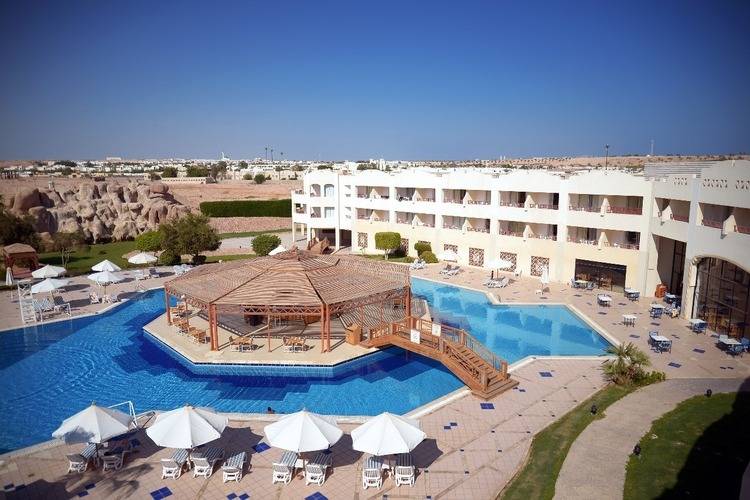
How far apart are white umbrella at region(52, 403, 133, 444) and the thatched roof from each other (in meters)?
8.56

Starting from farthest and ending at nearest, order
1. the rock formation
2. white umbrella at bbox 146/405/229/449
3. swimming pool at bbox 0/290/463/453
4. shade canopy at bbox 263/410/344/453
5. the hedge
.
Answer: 1. the hedge
2. the rock formation
3. swimming pool at bbox 0/290/463/453
4. white umbrella at bbox 146/405/229/449
5. shade canopy at bbox 263/410/344/453

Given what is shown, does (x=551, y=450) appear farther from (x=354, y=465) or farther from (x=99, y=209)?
(x=99, y=209)

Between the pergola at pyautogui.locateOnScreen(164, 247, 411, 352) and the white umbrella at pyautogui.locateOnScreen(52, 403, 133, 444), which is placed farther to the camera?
the pergola at pyautogui.locateOnScreen(164, 247, 411, 352)

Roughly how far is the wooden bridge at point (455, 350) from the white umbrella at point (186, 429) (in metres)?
9.74

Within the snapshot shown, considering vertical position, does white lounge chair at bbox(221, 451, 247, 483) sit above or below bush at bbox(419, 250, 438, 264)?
below

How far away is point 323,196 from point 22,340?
32179 millimetres

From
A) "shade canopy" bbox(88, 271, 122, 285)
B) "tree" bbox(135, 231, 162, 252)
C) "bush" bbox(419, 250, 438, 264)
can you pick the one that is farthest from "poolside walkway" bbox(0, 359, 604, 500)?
"tree" bbox(135, 231, 162, 252)

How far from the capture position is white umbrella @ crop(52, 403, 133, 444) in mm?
14078

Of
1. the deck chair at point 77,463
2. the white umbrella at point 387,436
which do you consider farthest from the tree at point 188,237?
the white umbrella at point 387,436

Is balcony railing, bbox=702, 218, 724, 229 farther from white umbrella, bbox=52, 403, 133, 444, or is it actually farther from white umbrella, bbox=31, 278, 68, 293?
white umbrella, bbox=31, 278, 68, 293

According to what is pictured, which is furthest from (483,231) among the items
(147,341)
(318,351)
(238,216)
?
(238,216)

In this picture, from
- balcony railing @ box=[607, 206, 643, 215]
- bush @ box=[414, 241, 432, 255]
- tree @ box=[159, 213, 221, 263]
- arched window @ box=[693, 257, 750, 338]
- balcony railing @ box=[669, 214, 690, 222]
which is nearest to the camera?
arched window @ box=[693, 257, 750, 338]

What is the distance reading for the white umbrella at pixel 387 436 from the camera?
→ 516 inches

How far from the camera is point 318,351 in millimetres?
23719
